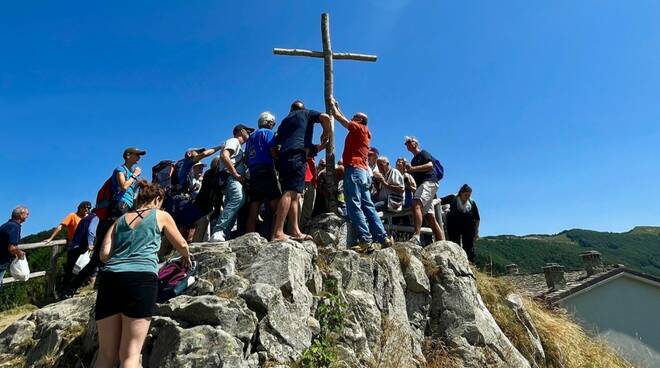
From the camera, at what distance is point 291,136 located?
19.8 feet

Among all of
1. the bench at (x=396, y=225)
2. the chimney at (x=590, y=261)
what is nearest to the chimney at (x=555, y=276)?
the chimney at (x=590, y=261)

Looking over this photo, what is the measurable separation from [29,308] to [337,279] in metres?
7.97

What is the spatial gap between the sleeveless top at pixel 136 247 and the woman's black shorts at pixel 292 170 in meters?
2.27

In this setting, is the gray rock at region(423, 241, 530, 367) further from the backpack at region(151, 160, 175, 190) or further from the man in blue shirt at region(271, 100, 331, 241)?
the backpack at region(151, 160, 175, 190)

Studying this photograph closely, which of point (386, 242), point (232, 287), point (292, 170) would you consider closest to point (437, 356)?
point (386, 242)

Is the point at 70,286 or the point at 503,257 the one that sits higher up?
the point at 503,257

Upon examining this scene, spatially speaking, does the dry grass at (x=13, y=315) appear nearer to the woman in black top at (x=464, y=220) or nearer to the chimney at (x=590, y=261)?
the woman in black top at (x=464, y=220)

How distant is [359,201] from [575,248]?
148m

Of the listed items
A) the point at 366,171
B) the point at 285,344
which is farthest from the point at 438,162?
the point at 285,344

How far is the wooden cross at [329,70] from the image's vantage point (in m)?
7.74

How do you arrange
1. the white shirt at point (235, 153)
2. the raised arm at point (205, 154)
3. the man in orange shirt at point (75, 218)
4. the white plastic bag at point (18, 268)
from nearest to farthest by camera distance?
the white shirt at point (235, 153) < the raised arm at point (205, 154) < the white plastic bag at point (18, 268) < the man in orange shirt at point (75, 218)

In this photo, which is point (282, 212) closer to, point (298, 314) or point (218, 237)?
point (218, 237)

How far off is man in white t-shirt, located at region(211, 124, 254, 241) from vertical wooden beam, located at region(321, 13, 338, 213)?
5.57ft

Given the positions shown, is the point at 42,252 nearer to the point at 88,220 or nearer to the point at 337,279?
the point at 88,220
